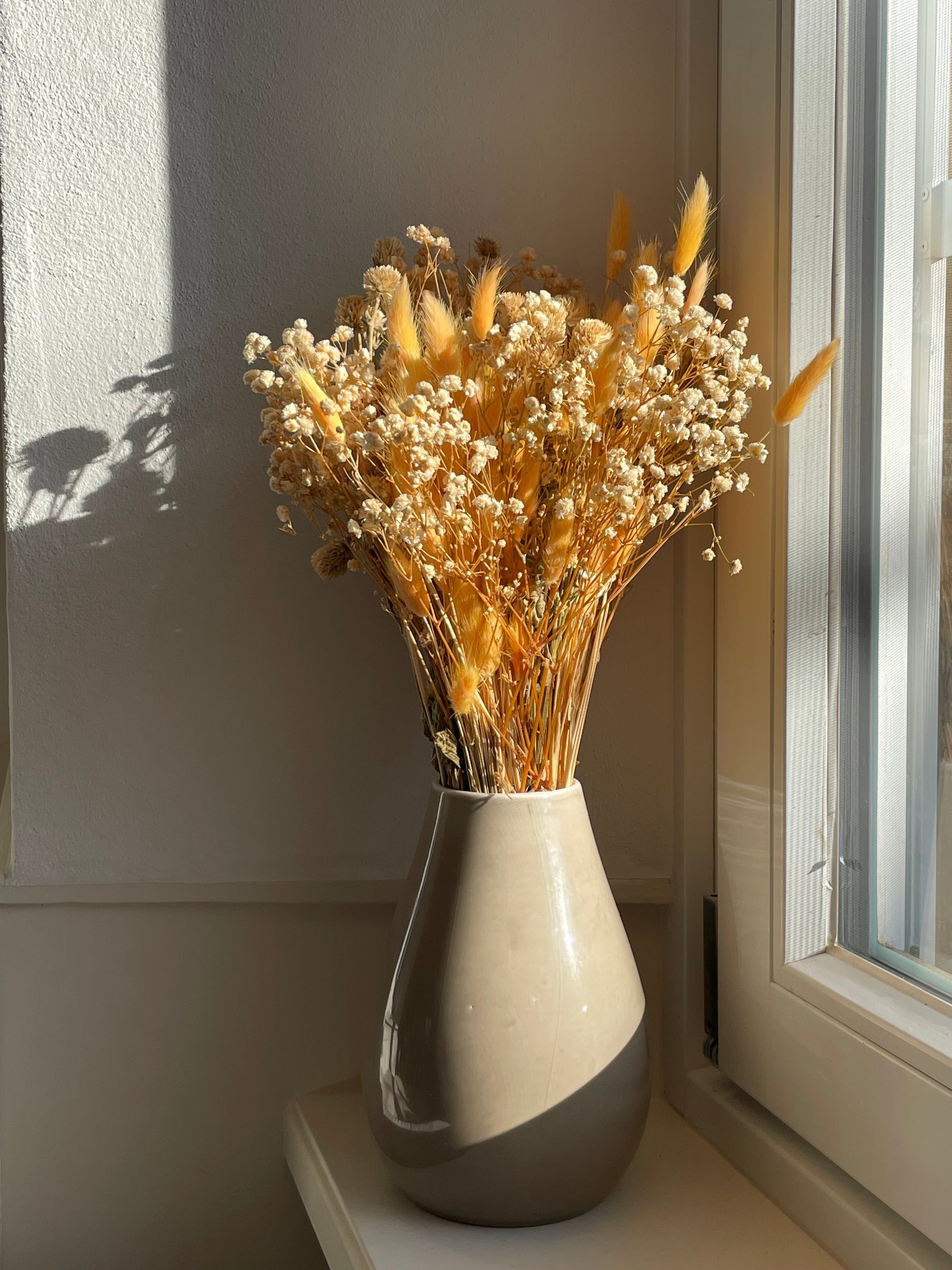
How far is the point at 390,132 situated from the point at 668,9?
0.28 meters

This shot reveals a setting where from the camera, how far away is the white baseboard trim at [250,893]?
2.97 feet

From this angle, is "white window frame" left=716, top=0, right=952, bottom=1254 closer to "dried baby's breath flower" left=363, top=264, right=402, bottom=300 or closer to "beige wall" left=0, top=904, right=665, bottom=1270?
"beige wall" left=0, top=904, right=665, bottom=1270

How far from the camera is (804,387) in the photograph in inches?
26.7

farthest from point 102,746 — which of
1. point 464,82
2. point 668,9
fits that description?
point 668,9

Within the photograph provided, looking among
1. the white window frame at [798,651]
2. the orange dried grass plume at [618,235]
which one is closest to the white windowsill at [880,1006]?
the white window frame at [798,651]

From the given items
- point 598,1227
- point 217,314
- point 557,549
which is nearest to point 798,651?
point 557,549

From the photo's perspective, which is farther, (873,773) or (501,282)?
(501,282)

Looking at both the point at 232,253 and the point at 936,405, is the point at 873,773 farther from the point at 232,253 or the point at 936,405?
the point at 232,253

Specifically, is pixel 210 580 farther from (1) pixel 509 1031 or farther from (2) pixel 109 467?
(1) pixel 509 1031

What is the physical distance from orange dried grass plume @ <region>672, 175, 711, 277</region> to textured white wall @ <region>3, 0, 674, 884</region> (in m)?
0.22

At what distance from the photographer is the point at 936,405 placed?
2.22ft

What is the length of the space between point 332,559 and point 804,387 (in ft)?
1.21

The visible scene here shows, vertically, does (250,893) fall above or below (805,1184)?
above

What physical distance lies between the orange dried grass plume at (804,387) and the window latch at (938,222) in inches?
3.3
